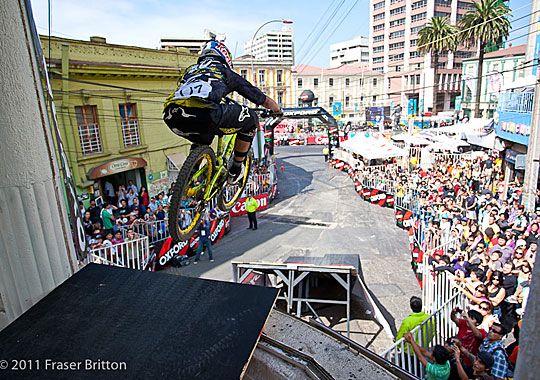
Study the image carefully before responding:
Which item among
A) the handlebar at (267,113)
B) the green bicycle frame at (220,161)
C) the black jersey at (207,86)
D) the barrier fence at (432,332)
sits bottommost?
the barrier fence at (432,332)

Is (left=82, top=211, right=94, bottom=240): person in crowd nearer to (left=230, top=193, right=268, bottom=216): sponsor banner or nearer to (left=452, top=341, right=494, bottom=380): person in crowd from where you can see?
(left=230, top=193, right=268, bottom=216): sponsor banner

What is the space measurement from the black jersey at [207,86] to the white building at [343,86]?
218 ft

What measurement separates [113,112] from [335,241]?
36.9ft

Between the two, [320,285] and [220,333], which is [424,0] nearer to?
[320,285]

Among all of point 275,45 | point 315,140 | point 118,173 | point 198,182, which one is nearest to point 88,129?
point 118,173

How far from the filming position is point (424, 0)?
70.0 metres

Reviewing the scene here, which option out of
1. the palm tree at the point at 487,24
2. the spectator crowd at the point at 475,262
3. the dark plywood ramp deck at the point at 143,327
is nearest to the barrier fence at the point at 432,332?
the spectator crowd at the point at 475,262

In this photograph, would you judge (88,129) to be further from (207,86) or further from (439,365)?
(439,365)

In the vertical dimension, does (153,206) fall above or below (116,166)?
below

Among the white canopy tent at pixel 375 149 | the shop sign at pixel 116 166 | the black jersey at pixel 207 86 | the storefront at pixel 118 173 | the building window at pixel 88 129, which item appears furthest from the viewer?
the white canopy tent at pixel 375 149

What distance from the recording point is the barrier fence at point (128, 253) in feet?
31.2

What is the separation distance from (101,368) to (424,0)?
82308 millimetres

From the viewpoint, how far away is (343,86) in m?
73.4

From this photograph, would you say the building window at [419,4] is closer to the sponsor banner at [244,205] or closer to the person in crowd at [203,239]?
the sponsor banner at [244,205]
